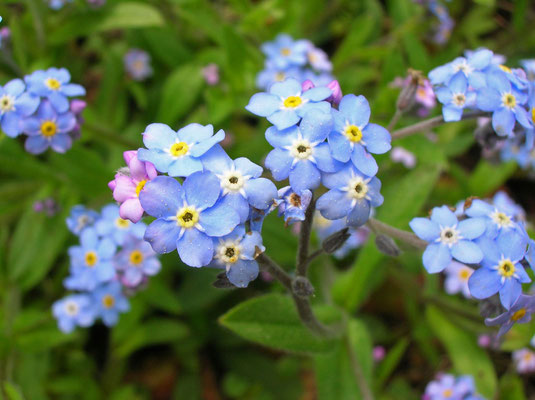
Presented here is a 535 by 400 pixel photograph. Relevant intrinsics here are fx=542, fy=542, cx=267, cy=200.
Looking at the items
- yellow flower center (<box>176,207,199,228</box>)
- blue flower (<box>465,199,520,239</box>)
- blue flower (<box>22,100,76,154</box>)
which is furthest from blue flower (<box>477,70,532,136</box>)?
blue flower (<box>22,100,76,154</box>)

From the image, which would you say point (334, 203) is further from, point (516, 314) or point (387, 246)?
point (516, 314)

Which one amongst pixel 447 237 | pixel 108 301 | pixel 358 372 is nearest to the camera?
pixel 447 237

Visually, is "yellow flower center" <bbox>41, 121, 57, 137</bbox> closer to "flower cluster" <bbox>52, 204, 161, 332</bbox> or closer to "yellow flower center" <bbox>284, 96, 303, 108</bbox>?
"flower cluster" <bbox>52, 204, 161, 332</bbox>

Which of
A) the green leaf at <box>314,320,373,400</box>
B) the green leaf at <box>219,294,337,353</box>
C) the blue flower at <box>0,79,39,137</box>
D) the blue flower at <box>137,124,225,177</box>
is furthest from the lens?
the green leaf at <box>314,320,373,400</box>

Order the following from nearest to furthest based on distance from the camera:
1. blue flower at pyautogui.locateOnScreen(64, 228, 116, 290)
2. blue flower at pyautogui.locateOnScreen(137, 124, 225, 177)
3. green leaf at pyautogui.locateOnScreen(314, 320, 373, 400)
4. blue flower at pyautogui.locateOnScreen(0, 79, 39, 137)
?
blue flower at pyautogui.locateOnScreen(137, 124, 225, 177) → blue flower at pyautogui.locateOnScreen(0, 79, 39, 137) → blue flower at pyautogui.locateOnScreen(64, 228, 116, 290) → green leaf at pyautogui.locateOnScreen(314, 320, 373, 400)

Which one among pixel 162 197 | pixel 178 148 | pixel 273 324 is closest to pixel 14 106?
pixel 178 148

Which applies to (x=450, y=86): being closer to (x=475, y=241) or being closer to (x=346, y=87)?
(x=475, y=241)

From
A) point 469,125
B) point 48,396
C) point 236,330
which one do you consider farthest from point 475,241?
point 48,396
